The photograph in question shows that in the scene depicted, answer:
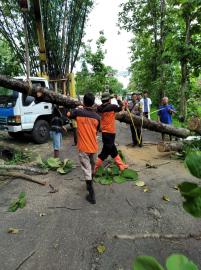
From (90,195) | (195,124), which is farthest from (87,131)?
(195,124)

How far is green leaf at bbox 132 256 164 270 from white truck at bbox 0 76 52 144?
33.8 feet

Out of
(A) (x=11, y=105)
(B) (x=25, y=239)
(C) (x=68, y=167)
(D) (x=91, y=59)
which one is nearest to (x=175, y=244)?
(B) (x=25, y=239)

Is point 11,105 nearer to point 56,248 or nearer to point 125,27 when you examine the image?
point 56,248

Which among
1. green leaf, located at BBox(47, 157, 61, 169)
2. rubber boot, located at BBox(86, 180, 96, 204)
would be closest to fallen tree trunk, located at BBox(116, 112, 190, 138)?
green leaf, located at BBox(47, 157, 61, 169)

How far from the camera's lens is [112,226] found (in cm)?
437

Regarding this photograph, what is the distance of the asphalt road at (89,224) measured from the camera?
3.61m

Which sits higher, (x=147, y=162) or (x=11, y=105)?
(x=11, y=105)

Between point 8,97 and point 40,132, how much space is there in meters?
1.66

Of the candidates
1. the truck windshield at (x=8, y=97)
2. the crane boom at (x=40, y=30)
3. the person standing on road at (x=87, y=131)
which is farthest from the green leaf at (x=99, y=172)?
the truck windshield at (x=8, y=97)

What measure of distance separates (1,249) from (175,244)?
222 cm

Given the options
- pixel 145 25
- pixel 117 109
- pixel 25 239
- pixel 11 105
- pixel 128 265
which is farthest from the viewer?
pixel 145 25

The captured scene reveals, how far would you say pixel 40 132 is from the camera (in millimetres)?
11094

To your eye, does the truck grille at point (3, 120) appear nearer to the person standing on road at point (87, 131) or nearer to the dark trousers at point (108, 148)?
the dark trousers at point (108, 148)

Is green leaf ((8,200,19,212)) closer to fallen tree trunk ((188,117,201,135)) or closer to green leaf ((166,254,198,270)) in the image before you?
fallen tree trunk ((188,117,201,135))
